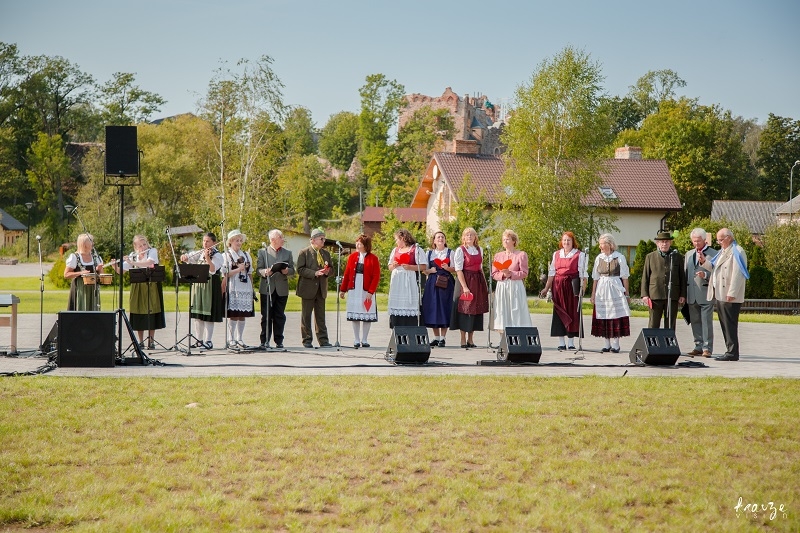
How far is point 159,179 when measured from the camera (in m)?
67.9

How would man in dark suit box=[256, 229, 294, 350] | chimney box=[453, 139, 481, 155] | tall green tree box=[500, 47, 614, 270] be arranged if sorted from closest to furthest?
1. man in dark suit box=[256, 229, 294, 350]
2. tall green tree box=[500, 47, 614, 270]
3. chimney box=[453, 139, 481, 155]

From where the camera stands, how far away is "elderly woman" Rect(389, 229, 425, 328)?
1408 centimetres

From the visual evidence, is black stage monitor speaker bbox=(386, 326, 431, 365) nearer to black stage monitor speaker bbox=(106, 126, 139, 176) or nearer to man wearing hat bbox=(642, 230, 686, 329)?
man wearing hat bbox=(642, 230, 686, 329)

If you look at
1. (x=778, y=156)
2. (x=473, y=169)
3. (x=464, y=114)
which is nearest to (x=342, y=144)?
(x=464, y=114)

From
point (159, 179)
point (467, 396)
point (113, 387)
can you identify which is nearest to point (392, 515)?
point (467, 396)

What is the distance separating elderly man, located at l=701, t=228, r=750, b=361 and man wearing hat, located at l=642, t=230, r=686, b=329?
0.48 m

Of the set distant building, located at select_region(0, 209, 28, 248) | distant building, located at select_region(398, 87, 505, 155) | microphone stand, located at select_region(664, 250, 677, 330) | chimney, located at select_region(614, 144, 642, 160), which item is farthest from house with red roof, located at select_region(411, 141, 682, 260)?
distant building, located at select_region(398, 87, 505, 155)

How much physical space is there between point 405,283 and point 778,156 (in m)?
68.1

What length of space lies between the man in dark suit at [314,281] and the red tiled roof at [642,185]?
35849 mm

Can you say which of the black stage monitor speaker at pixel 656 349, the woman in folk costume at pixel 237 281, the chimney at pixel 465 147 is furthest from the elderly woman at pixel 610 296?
the chimney at pixel 465 147

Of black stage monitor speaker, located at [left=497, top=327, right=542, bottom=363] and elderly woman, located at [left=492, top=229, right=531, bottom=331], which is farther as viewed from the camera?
elderly woman, located at [left=492, top=229, right=531, bottom=331]

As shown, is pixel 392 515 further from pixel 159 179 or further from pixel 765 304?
pixel 159 179

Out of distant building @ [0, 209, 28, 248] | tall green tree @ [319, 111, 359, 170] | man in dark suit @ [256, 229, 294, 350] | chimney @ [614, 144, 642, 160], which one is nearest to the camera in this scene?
man in dark suit @ [256, 229, 294, 350]

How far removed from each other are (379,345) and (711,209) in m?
58.0
